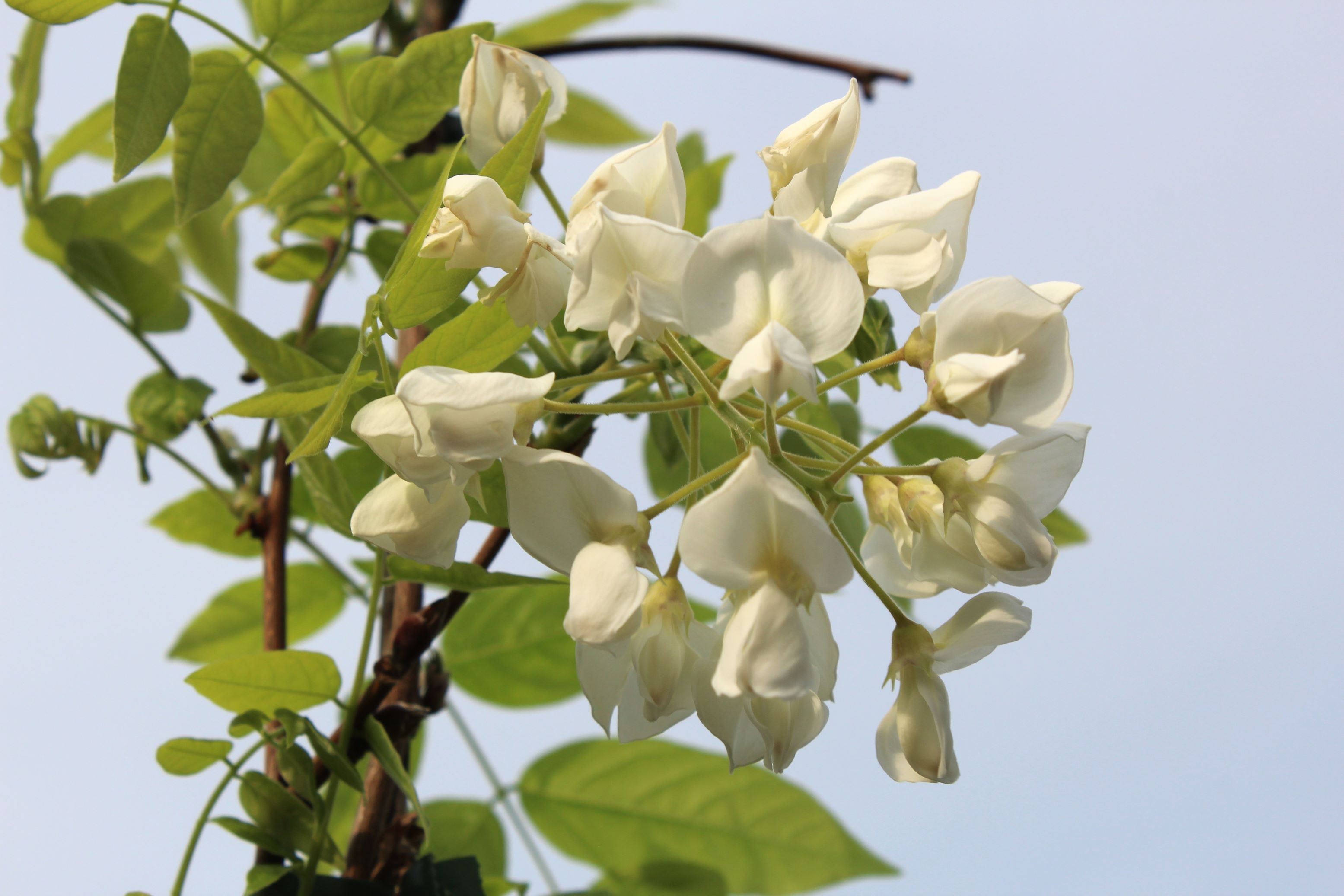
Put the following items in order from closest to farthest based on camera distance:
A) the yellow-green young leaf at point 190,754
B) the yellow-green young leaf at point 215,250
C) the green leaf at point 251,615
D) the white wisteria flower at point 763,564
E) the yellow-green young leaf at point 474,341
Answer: the white wisteria flower at point 763,564 → the yellow-green young leaf at point 474,341 → the yellow-green young leaf at point 190,754 → the green leaf at point 251,615 → the yellow-green young leaf at point 215,250

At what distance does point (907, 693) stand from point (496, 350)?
0.69 feet

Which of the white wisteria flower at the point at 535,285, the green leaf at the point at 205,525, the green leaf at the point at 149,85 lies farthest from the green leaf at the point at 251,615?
the white wisteria flower at the point at 535,285

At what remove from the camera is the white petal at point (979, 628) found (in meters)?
0.41

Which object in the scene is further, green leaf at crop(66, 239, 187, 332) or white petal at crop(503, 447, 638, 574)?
green leaf at crop(66, 239, 187, 332)

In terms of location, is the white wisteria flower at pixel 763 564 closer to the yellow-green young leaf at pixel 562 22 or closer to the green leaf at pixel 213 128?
the green leaf at pixel 213 128

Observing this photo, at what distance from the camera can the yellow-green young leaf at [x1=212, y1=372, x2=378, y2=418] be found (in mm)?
413

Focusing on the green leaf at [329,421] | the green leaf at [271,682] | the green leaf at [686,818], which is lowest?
the green leaf at [686,818]

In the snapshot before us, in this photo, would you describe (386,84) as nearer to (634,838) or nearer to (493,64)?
(493,64)

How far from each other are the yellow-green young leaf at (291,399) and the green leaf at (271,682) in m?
0.17

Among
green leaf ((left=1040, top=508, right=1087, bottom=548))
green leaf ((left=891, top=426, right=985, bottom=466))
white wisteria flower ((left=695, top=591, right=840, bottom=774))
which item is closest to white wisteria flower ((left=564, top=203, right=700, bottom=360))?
white wisteria flower ((left=695, top=591, right=840, bottom=774))

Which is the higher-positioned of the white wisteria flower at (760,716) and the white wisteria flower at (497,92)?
the white wisteria flower at (497,92)

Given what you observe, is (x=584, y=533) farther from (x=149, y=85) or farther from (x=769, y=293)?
(x=149, y=85)

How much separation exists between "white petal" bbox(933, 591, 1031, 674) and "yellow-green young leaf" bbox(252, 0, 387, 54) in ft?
1.47

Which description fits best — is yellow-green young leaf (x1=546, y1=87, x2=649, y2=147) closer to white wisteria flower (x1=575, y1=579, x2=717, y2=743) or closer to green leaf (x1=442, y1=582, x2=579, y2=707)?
green leaf (x1=442, y1=582, x2=579, y2=707)
